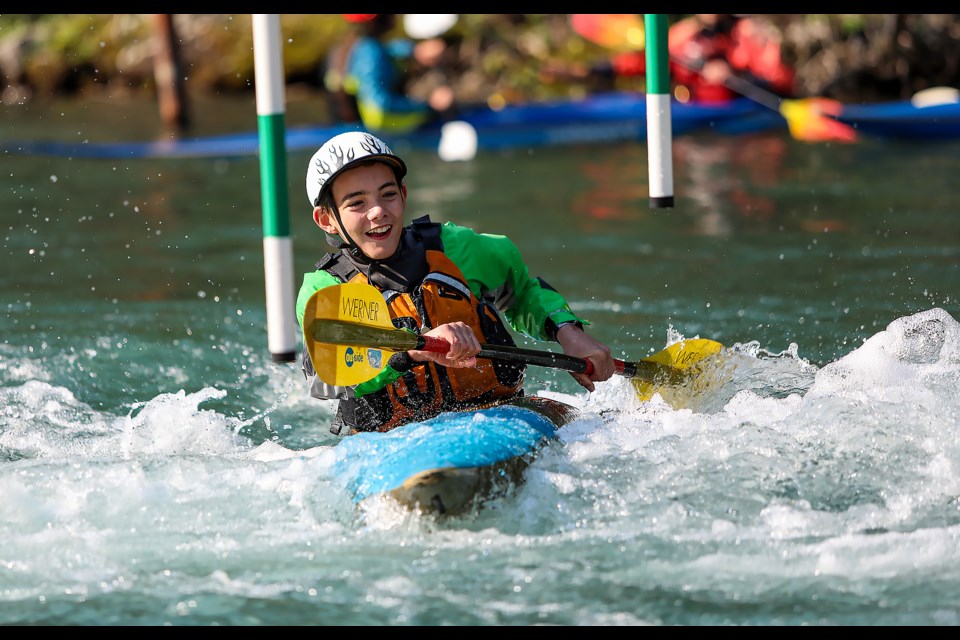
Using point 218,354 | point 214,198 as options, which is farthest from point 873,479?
point 214,198

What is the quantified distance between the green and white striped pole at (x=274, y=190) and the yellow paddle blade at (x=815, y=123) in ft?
23.9

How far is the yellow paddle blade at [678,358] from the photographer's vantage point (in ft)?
13.8

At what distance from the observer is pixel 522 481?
3418mm

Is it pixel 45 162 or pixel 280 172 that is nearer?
pixel 280 172

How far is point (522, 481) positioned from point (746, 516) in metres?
0.59

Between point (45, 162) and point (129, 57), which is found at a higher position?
point (129, 57)

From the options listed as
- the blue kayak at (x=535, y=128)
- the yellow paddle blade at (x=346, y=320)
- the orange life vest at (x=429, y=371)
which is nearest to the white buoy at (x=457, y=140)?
the blue kayak at (x=535, y=128)

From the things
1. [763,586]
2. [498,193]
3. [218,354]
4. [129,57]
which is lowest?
[763,586]

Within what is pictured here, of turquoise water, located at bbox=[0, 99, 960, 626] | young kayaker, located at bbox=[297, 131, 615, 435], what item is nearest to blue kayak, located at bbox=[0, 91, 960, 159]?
turquoise water, located at bbox=[0, 99, 960, 626]

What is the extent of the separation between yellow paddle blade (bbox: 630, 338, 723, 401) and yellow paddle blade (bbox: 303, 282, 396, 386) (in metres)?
1.02

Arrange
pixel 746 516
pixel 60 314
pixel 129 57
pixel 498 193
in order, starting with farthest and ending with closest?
pixel 129 57 < pixel 498 193 < pixel 60 314 < pixel 746 516

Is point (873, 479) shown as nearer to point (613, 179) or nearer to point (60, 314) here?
point (60, 314)

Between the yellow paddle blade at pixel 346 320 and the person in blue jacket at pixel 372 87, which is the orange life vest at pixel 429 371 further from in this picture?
the person in blue jacket at pixel 372 87

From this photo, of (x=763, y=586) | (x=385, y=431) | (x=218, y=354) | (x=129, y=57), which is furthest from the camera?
(x=129, y=57)
